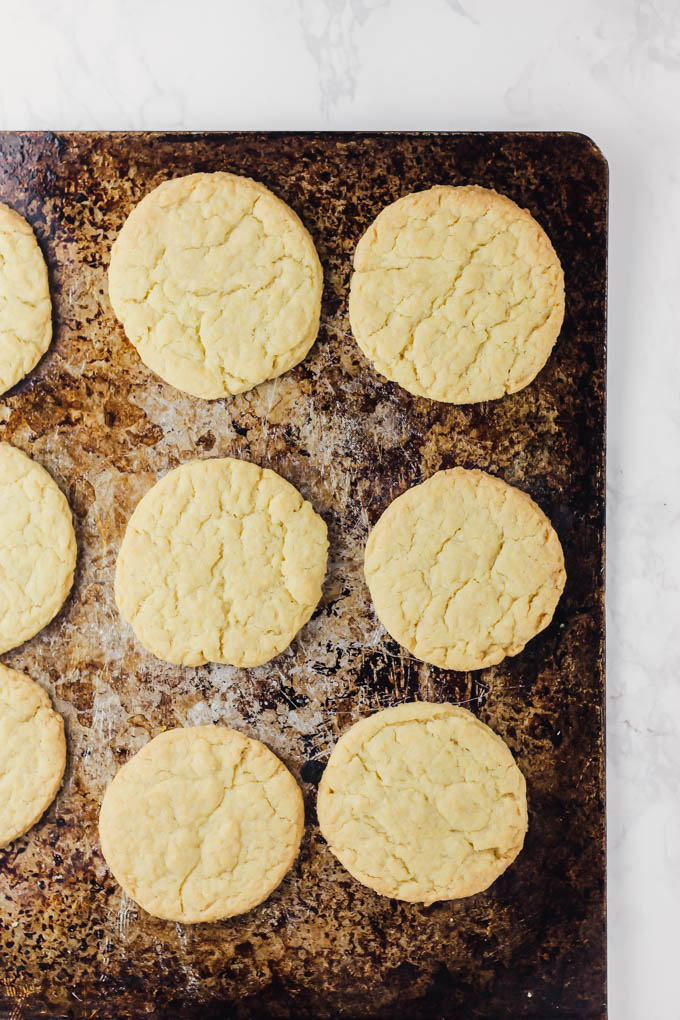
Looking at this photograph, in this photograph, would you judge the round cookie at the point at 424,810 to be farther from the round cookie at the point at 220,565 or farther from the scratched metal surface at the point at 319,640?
Answer: the round cookie at the point at 220,565

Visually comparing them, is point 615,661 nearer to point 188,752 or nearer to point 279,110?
point 188,752

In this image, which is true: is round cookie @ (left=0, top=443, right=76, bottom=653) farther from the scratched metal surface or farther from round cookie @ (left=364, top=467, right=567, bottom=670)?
round cookie @ (left=364, top=467, right=567, bottom=670)

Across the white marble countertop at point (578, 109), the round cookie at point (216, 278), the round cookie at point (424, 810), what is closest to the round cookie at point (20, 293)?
the round cookie at point (216, 278)

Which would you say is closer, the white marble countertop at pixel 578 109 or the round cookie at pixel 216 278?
the round cookie at pixel 216 278

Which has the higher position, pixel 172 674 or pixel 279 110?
pixel 279 110

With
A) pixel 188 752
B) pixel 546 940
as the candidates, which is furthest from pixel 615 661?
pixel 188 752

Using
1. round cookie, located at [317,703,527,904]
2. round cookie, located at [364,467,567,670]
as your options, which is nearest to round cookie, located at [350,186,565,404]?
round cookie, located at [364,467,567,670]
